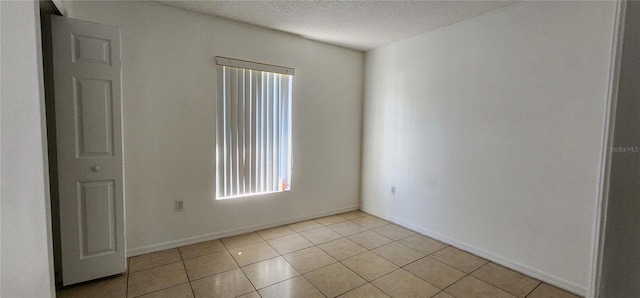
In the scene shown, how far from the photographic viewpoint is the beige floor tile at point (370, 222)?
3586 mm

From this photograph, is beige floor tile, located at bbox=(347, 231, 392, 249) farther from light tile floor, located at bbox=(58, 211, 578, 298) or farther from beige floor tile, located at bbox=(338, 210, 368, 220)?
beige floor tile, located at bbox=(338, 210, 368, 220)

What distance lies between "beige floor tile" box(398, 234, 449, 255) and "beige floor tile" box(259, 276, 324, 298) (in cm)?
131

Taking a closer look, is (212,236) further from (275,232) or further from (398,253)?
(398,253)

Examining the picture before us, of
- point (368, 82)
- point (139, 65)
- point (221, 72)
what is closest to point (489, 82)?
point (368, 82)

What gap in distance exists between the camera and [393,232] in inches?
132

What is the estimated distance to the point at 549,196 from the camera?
229 cm

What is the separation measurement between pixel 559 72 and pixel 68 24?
3.72m

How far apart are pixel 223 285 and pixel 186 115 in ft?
5.45

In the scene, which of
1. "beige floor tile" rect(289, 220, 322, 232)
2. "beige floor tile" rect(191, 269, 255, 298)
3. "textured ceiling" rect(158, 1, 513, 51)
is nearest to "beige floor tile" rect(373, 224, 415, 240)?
"beige floor tile" rect(289, 220, 322, 232)

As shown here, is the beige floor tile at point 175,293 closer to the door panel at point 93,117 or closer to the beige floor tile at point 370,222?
the door panel at point 93,117

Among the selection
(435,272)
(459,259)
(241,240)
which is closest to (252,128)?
(241,240)

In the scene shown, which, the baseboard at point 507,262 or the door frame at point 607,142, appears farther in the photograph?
the baseboard at point 507,262


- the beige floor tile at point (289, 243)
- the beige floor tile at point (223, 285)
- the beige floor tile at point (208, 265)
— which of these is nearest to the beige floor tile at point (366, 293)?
the beige floor tile at point (223, 285)

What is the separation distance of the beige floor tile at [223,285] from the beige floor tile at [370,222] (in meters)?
1.78
